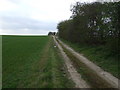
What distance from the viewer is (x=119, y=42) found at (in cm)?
1862

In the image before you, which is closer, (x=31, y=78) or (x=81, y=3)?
(x=31, y=78)

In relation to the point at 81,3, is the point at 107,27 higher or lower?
lower

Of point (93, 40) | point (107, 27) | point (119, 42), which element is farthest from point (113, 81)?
point (93, 40)

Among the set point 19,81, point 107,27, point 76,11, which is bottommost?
point 19,81

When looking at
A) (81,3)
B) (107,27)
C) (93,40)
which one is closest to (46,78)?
(107,27)

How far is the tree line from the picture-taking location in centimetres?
1952

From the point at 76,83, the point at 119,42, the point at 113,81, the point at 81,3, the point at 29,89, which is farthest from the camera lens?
the point at 81,3

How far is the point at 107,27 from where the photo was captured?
21.5m

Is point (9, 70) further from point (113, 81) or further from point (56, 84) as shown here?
point (113, 81)

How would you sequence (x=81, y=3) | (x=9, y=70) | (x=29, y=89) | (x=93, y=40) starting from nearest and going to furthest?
(x=29, y=89) < (x=9, y=70) < (x=93, y=40) < (x=81, y=3)

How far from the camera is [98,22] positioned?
1266 inches

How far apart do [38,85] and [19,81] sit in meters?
1.71

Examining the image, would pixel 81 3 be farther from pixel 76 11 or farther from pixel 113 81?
pixel 113 81

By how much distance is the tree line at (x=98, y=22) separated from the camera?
64.0ft
